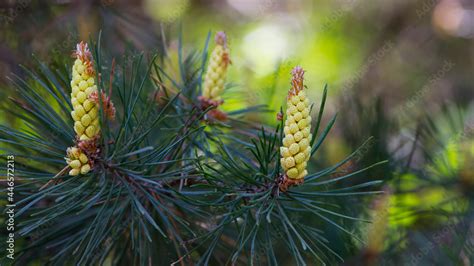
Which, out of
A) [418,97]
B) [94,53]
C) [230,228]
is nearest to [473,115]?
[418,97]

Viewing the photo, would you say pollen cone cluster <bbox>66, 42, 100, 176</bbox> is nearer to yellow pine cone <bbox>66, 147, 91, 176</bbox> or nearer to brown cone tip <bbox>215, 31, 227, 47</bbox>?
yellow pine cone <bbox>66, 147, 91, 176</bbox>

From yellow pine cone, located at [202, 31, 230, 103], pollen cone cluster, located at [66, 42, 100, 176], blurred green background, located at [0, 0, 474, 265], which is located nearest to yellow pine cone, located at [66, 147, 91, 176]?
pollen cone cluster, located at [66, 42, 100, 176]

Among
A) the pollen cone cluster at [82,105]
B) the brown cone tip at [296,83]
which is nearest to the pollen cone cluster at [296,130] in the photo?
the brown cone tip at [296,83]

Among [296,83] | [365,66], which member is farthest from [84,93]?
[365,66]

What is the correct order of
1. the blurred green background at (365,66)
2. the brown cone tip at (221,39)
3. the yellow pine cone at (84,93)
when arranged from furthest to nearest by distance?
the blurred green background at (365,66) → the brown cone tip at (221,39) → the yellow pine cone at (84,93)

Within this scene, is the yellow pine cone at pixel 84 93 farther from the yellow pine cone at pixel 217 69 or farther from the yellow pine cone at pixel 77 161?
the yellow pine cone at pixel 217 69
